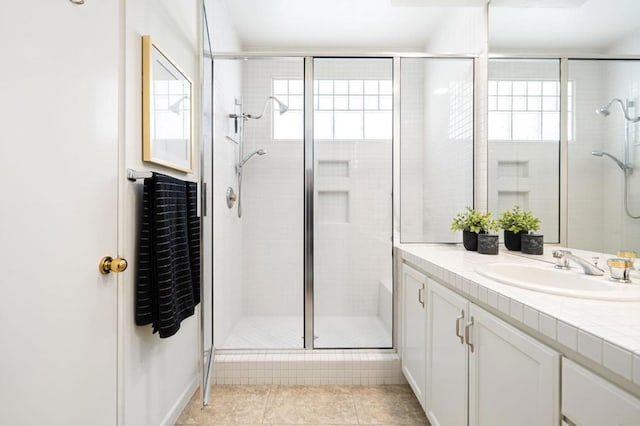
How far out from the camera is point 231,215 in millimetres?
2270

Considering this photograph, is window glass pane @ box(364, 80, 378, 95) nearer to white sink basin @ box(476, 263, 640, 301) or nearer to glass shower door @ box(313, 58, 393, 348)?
glass shower door @ box(313, 58, 393, 348)

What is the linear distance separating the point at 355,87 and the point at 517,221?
142cm

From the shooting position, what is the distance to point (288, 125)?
91.4 inches

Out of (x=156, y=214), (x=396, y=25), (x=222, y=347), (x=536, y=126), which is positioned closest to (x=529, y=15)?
(x=536, y=126)

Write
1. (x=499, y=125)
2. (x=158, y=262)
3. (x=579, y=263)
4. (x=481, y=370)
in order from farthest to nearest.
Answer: (x=499, y=125) → (x=158, y=262) → (x=579, y=263) → (x=481, y=370)

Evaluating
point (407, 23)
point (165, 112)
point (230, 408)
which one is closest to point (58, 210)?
point (165, 112)

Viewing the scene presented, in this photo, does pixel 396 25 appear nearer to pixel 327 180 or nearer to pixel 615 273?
pixel 327 180

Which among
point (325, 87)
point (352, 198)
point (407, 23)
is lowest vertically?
point (352, 198)

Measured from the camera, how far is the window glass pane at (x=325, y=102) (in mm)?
2258

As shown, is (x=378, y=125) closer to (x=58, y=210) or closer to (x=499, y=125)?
(x=499, y=125)

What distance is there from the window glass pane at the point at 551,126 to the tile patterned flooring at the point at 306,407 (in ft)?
5.14

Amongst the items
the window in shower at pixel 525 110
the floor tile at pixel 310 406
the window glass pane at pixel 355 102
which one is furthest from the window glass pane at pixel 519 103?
the floor tile at pixel 310 406

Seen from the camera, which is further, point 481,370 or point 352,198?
point 352,198

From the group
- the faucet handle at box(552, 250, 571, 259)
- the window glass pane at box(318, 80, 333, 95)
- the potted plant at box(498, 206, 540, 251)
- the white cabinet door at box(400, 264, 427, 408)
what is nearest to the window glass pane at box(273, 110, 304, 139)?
the window glass pane at box(318, 80, 333, 95)
